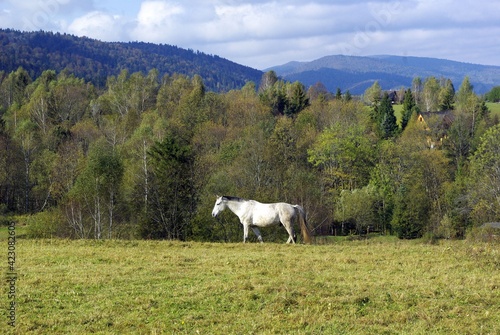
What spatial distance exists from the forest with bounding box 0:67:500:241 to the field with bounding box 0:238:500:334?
1615cm

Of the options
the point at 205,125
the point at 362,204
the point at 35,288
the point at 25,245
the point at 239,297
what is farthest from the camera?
the point at 205,125

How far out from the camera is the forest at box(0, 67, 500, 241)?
42.7 meters

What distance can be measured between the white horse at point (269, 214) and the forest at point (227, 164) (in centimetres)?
1053

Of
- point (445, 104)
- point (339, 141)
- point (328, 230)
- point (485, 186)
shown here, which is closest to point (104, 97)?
point (339, 141)

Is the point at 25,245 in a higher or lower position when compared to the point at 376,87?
lower

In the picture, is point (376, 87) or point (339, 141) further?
point (376, 87)

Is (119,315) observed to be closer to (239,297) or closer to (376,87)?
(239,297)

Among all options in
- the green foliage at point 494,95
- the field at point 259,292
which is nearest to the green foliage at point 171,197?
the field at point 259,292

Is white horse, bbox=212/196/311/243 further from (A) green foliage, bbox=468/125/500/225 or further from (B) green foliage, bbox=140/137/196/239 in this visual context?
(A) green foliage, bbox=468/125/500/225

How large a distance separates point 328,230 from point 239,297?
51225 mm

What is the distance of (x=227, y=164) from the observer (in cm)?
6450

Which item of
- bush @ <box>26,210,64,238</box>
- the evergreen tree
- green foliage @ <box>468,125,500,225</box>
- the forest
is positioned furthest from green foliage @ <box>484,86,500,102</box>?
bush @ <box>26,210,64,238</box>

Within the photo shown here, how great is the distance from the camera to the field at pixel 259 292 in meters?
9.70

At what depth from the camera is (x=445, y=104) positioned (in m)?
116
